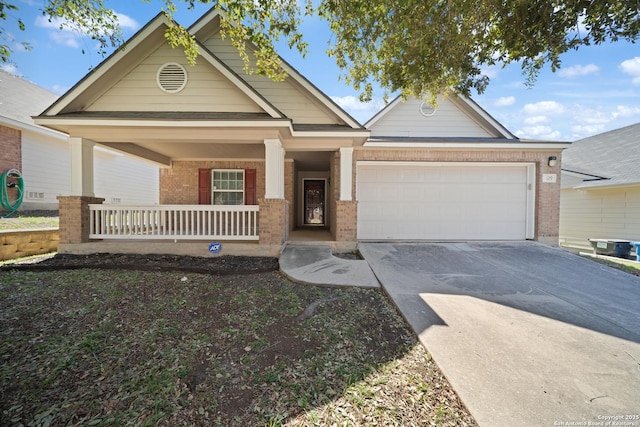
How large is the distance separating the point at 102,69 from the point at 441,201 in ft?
31.6

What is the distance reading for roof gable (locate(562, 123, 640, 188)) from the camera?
9.85 metres

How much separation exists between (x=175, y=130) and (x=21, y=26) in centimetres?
270

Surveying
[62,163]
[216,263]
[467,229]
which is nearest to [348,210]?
[216,263]

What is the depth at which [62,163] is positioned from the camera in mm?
12695

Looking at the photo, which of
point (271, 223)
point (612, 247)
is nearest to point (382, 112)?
point (271, 223)

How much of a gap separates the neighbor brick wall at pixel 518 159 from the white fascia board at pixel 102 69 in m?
5.97

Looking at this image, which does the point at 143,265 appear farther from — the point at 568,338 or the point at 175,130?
the point at 568,338

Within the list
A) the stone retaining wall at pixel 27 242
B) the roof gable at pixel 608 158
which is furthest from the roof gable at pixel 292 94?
the roof gable at pixel 608 158

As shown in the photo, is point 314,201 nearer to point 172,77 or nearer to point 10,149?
point 172,77

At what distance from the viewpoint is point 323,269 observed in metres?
5.33

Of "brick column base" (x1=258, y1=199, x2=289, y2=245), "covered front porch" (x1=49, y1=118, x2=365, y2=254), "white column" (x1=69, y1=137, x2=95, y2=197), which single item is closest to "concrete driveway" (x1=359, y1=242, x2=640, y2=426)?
"brick column base" (x1=258, y1=199, x2=289, y2=245)

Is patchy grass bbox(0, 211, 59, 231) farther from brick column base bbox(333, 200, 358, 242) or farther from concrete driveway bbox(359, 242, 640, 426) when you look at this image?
concrete driveway bbox(359, 242, 640, 426)

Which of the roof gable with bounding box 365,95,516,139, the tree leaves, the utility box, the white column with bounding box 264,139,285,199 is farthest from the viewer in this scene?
the roof gable with bounding box 365,95,516,139

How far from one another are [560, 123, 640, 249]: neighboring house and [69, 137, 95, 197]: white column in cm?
1670
